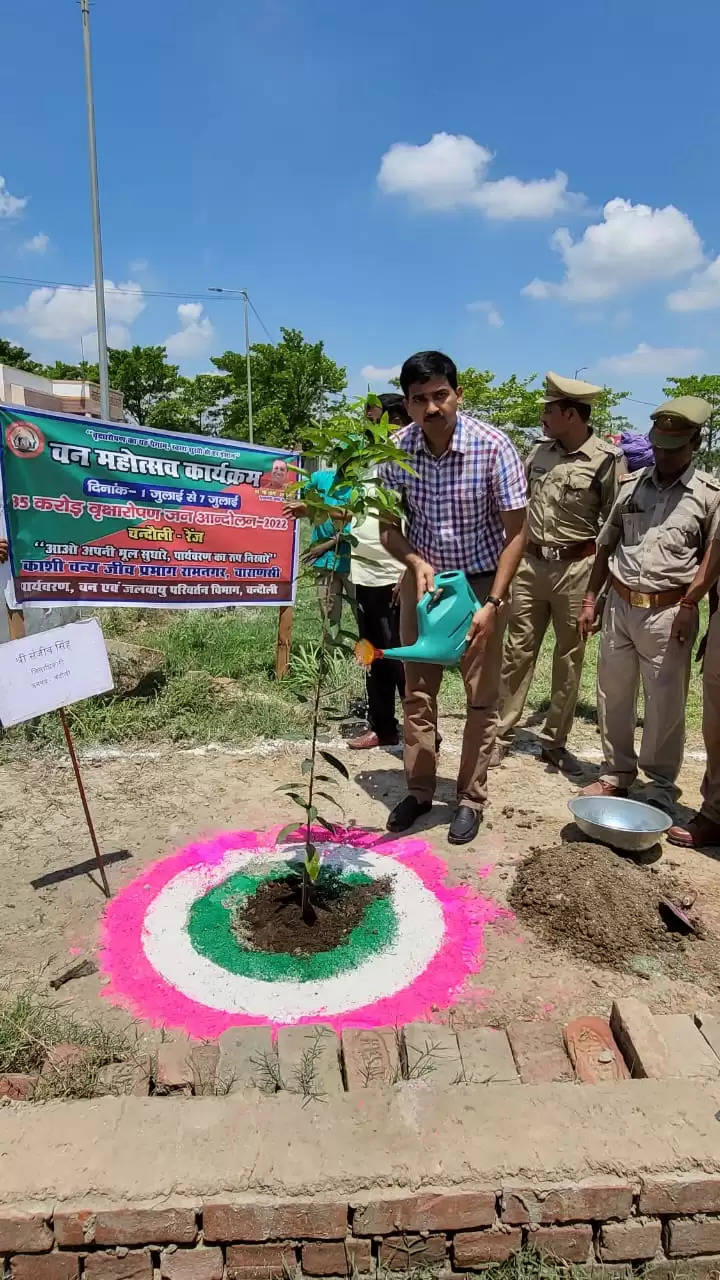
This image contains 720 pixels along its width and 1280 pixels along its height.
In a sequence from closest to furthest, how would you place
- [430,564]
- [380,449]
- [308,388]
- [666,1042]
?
[666,1042] < [380,449] < [430,564] < [308,388]

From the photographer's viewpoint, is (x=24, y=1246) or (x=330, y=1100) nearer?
(x=24, y=1246)

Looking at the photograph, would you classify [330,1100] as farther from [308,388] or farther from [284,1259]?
[308,388]

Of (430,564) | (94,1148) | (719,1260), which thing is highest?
(430,564)

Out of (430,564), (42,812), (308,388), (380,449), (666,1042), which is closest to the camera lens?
(666,1042)

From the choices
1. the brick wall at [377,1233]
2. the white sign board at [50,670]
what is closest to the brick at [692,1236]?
the brick wall at [377,1233]

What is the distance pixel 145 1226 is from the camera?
157 centimetres

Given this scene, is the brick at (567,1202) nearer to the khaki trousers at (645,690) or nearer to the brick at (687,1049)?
the brick at (687,1049)

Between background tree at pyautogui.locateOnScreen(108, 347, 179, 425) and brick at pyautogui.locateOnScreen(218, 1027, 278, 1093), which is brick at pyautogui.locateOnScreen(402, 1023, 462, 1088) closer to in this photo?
brick at pyautogui.locateOnScreen(218, 1027, 278, 1093)

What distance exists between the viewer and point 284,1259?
1.62m

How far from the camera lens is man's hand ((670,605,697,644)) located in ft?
11.6

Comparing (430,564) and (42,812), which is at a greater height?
(430,564)

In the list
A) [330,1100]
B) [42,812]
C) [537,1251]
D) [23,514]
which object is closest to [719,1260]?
[537,1251]

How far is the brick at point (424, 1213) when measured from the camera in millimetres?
1597

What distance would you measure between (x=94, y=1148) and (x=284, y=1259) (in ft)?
1.51
